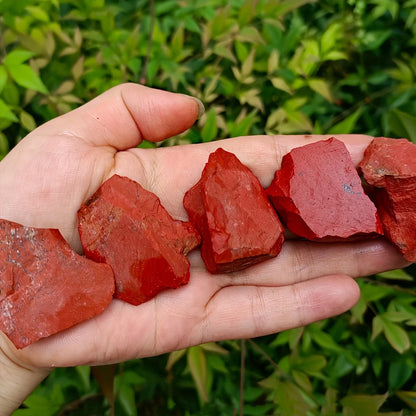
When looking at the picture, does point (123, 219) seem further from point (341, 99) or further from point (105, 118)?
point (341, 99)

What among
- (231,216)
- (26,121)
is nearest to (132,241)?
(231,216)

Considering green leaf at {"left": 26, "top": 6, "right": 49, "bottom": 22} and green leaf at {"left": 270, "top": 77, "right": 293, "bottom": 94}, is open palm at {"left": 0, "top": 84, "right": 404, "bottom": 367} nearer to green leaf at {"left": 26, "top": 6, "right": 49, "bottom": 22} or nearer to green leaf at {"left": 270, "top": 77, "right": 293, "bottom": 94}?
green leaf at {"left": 270, "top": 77, "right": 293, "bottom": 94}

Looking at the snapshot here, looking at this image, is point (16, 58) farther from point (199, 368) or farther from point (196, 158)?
point (199, 368)

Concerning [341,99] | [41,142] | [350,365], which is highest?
[41,142]

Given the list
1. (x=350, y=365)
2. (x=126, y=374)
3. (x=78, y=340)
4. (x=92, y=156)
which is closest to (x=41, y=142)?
(x=92, y=156)

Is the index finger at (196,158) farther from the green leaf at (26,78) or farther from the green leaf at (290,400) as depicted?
the green leaf at (290,400)

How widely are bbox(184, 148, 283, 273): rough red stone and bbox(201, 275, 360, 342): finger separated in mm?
159

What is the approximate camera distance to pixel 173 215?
2191 mm

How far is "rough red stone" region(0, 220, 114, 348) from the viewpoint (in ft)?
5.89

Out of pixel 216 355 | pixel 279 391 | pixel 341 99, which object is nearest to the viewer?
pixel 279 391

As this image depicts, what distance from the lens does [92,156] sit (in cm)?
205

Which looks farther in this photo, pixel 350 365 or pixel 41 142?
pixel 350 365

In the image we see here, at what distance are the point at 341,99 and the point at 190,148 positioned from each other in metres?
1.14

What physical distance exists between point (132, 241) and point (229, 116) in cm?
86
